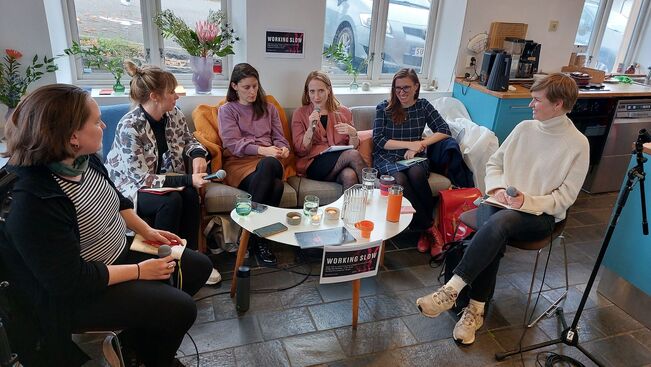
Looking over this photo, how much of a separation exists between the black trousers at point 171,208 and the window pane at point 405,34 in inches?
88.3

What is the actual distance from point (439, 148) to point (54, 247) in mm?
2382

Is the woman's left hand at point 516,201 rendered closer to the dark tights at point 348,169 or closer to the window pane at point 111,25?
the dark tights at point 348,169

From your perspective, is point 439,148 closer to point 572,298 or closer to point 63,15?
point 572,298

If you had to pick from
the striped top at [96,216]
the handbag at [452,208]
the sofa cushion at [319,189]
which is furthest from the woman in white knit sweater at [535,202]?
the striped top at [96,216]

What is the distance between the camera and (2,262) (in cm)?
128

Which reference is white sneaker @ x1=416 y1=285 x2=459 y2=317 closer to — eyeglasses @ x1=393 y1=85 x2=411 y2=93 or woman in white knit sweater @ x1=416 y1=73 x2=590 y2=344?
woman in white knit sweater @ x1=416 y1=73 x2=590 y2=344

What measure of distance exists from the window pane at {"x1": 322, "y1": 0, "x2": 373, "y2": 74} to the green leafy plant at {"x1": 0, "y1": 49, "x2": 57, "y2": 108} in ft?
6.21

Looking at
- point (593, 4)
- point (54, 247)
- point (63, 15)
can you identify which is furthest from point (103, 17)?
point (593, 4)

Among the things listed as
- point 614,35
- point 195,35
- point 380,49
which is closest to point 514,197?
point 380,49

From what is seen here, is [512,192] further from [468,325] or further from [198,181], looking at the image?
[198,181]

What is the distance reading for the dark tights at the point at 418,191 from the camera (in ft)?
9.04

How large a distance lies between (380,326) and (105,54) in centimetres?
253

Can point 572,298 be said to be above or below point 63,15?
below

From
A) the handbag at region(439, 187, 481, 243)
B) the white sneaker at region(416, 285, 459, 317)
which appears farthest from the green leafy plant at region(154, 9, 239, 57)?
the white sneaker at region(416, 285, 459, 317)
